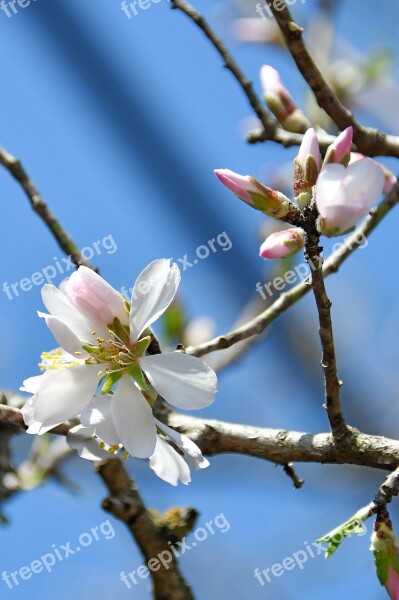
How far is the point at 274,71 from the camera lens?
5.78ft

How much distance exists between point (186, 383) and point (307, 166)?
0.34 m

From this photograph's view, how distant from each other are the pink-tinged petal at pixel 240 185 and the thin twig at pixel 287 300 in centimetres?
32

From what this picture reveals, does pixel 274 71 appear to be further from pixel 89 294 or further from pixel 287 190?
pixel 287 190

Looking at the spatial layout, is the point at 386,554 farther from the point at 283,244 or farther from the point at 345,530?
the point at 283,244

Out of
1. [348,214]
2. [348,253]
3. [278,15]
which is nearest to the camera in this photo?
[348,214]

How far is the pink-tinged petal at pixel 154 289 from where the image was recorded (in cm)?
131

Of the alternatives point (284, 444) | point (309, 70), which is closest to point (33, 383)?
point (284, 444)

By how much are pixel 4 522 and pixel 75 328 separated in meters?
0.81

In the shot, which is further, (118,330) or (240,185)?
(118,330)

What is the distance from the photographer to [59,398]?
125cm

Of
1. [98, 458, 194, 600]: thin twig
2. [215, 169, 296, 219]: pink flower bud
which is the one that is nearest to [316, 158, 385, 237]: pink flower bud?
[215, 169, 296, 219]: pink flower bud

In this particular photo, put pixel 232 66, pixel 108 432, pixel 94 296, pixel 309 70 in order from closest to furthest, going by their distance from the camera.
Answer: pixel 108 432 → pixel 94 296 → pixel 309 70 → pixel 232 66

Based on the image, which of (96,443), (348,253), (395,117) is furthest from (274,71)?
(395,117)

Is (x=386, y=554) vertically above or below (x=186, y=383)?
below
